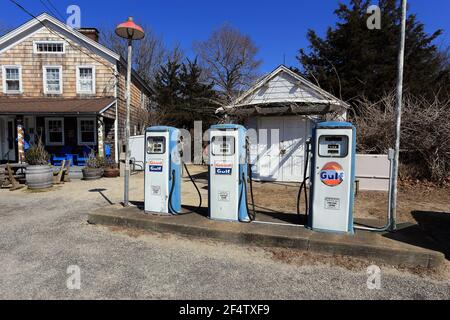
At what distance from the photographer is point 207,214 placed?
555cm

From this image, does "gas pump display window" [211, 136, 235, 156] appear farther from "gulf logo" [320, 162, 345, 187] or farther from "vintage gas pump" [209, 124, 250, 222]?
"gulf logo" [320, 162, 345, 187]

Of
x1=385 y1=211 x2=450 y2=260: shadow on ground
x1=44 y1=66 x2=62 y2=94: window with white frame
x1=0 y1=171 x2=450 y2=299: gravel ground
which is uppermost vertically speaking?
x1=44 y1=66 x2=62 y2=94: window with white frame

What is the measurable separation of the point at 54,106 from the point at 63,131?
1738 millimetres

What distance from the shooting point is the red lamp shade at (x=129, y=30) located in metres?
5.57

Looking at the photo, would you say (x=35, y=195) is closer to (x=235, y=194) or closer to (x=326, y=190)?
(x=235, y=194)

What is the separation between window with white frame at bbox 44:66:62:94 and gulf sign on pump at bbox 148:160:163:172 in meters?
12.7

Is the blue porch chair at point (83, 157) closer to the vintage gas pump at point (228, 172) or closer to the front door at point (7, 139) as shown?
the front door at point (7, 139)

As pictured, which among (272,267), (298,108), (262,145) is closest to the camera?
(272,267)

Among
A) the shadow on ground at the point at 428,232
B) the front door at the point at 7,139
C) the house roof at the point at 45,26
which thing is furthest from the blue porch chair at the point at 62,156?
Result: the shadow on ground at the point at 428,232

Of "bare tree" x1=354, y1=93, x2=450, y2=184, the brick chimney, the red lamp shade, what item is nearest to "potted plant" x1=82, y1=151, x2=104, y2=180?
the red lamp shade

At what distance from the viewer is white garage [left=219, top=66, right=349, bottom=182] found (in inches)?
404

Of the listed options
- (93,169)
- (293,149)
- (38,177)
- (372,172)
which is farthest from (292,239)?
(93,169)
